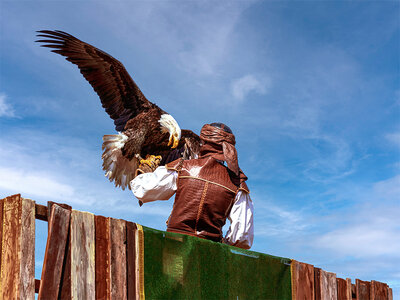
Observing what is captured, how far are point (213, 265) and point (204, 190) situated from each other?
0.62 meters

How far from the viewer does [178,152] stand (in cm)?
684

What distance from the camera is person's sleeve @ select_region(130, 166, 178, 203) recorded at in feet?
12.6

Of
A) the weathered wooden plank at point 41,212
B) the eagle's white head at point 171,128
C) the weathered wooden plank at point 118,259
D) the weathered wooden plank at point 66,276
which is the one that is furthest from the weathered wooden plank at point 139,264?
the eagle's white head at point 171,128

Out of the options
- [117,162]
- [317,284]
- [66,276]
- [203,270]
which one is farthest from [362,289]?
[66,276]

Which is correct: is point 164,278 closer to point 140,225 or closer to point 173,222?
point 140,225

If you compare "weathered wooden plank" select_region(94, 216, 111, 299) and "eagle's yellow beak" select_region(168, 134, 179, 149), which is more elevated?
"eagle's yellow beak" select_region(168, 134, 179, 149)

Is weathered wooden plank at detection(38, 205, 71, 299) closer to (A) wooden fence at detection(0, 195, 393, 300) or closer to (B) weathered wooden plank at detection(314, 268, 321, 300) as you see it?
(A) wooden fence at detection(0, 195, 393, 300)

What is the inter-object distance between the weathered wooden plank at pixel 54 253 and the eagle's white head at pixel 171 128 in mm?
3608

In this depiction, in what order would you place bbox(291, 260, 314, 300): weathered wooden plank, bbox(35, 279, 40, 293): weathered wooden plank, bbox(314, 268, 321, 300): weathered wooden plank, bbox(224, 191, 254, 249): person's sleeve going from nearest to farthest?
bbox(35, 279, 40, 293): weathered wooden plank, bbox(224, 191, 254, 249): person's sleeve, bbox(291, 260, 314, 300): weathered wooden plank, bbox(314, 268, 321, 300): weathered wooden plank

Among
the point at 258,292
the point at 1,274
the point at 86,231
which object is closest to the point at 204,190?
the point at 258,292

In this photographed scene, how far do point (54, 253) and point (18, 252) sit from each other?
0.18 metres

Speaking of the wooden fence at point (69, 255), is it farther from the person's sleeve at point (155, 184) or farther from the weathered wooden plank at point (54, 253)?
the person's sleeve at point (155, 184)

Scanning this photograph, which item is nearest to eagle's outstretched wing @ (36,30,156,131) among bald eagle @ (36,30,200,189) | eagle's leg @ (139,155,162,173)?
bald eagle @ (36,30,200,189)

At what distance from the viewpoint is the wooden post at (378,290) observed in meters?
5.43
